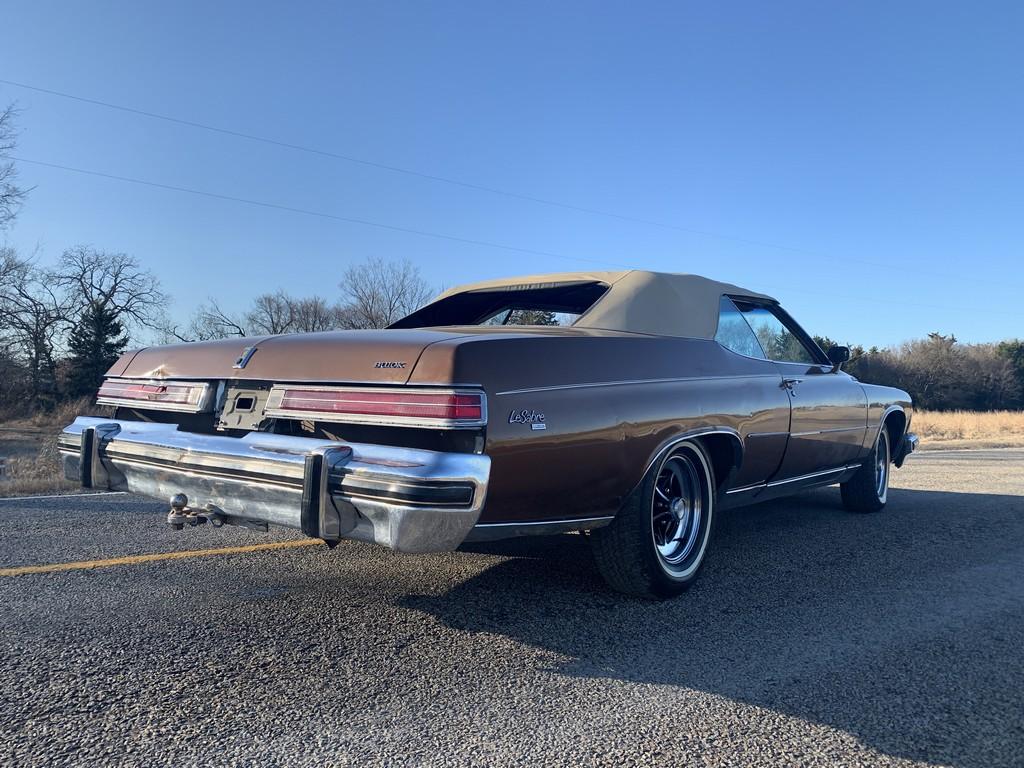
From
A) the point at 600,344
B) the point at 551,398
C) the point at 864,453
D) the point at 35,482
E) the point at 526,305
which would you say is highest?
the point at 526,305

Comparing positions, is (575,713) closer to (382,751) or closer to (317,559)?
(382,751)

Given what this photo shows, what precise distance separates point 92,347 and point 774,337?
45.0 metres

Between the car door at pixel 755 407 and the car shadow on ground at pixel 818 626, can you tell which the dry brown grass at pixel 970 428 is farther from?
the car door at pixel 755 407

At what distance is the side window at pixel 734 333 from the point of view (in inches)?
164

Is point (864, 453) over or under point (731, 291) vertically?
under

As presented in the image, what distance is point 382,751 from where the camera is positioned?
2.00 m

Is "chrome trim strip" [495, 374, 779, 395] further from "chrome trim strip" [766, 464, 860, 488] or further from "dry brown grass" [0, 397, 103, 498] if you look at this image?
"dry brown grass" [0, 397, 103, 498]

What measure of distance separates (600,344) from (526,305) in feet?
5.49

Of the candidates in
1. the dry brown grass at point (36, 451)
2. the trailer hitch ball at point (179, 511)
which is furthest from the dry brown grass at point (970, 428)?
the trailer hitch ball at point (179, 511)

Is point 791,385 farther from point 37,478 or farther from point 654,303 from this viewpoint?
point 37,478

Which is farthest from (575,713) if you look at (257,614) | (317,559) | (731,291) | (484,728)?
(731,291)

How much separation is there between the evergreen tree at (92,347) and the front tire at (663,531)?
139ft

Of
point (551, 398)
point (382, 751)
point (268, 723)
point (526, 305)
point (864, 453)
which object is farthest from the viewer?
point (864, 453)

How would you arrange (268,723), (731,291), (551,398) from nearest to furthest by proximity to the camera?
(268,723), (551,398), (731,291)
